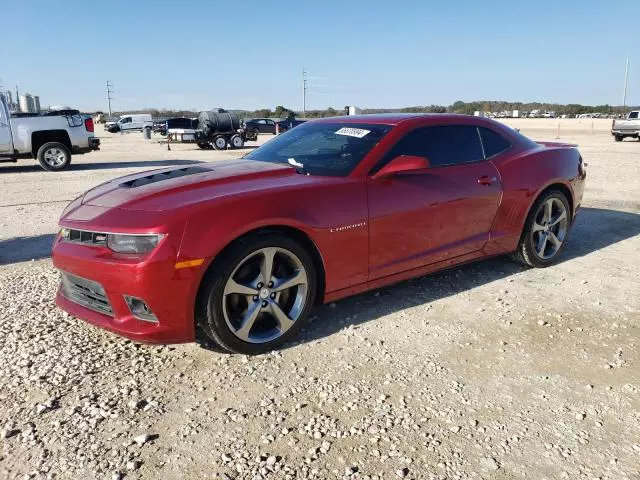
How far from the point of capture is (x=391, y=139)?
3.94 m

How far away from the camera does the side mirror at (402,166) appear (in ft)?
12.0

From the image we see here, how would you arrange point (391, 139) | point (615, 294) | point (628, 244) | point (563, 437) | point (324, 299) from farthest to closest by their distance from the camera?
point (628, 244) → point (615, 294) → point (391, 139) → point (324, 299) → point (563, 437)

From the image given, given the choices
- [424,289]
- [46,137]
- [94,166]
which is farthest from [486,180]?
[94,166]

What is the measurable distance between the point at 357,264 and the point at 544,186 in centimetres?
233

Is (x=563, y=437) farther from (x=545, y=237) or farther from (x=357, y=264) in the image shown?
(x=545, y=237)

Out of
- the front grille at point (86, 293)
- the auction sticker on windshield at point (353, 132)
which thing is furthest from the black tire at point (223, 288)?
the auction sticker on windshield at point (353, 132)

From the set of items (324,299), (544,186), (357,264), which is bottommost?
(324,299)

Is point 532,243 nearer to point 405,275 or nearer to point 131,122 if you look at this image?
point 405,275

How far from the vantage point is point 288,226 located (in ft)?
10.8

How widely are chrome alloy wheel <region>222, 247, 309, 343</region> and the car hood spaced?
46cm

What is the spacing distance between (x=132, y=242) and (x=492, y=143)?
10.6ft

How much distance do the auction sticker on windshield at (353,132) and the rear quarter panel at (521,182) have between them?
4.25ft

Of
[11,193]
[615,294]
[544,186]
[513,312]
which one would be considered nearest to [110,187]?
[513,312]

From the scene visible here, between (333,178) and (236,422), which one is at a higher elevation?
(333,178)
